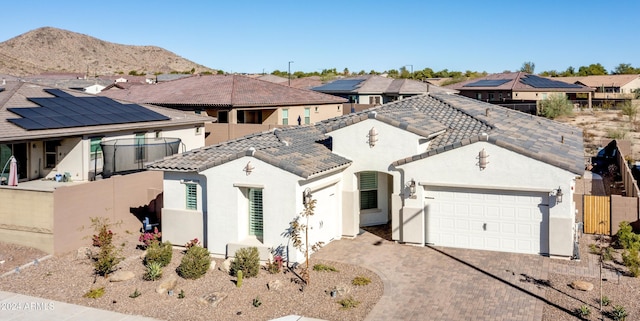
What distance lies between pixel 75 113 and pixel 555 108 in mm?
43335

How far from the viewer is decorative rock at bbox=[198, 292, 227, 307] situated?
15422 mm

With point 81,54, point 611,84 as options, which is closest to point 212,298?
point 611,84

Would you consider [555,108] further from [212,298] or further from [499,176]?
[212,298]

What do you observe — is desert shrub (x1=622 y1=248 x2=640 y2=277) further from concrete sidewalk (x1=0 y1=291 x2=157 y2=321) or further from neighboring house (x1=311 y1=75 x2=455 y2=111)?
neighboring house (x1=311 y1=75 x2=455 y2=111)

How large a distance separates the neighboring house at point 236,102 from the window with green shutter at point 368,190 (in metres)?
14.1

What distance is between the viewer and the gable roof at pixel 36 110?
21875mm

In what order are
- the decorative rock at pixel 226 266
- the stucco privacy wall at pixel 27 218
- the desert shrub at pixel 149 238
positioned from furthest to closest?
the desert shrub at pixel 149 238, the stucco privacy wall at pixel 27 218, the decorative rock at pixel 226 266

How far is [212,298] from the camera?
15.6 metres

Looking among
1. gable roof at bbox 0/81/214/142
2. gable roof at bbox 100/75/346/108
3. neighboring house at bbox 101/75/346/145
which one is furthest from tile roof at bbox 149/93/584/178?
gable roof at bbox 100/75/346/108

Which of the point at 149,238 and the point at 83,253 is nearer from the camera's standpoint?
the point at 83,253

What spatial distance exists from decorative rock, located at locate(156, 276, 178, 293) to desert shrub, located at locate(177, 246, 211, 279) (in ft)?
1.96

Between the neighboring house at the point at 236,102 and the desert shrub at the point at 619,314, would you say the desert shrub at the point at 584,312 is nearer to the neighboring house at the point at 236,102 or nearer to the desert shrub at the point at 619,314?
the desert shrub at the point at 619,314

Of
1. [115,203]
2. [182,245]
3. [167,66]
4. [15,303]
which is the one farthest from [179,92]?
[167,66]

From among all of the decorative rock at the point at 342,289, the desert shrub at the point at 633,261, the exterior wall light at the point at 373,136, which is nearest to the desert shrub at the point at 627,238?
the desert shrub at the point at 633,261
